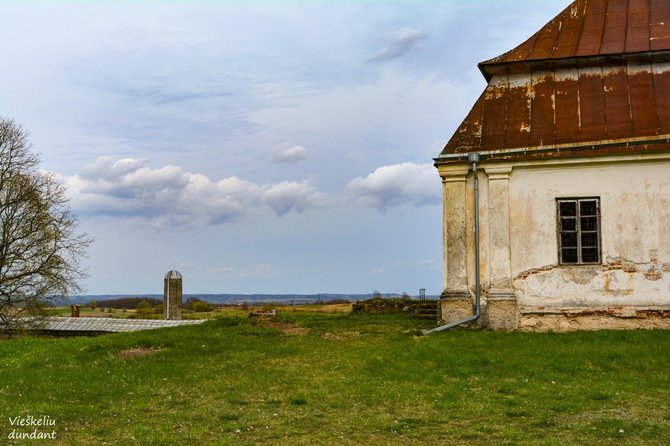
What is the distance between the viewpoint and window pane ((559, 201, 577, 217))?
16.3 metres

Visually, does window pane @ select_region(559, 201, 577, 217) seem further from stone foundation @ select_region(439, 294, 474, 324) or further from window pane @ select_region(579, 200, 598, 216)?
stone foundation @ select_region(439, 294, 474, 324)

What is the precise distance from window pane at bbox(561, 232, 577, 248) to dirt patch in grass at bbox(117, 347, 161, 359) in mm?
9778

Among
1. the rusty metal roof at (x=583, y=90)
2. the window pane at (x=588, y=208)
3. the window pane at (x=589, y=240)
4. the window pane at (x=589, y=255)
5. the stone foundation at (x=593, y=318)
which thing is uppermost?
the rusty metal roof at (x=583, y=90)

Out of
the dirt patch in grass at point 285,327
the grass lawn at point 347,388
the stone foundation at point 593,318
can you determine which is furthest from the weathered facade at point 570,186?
the dirt patch in grass at point 285,327

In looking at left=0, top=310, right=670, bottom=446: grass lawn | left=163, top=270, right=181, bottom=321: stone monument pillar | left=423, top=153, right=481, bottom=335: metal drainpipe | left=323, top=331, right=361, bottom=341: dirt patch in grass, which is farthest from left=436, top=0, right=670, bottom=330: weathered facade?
left=163, top=270, right=181, bottom=321: stone monument pillar

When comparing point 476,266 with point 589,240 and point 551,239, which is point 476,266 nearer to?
point 551,239

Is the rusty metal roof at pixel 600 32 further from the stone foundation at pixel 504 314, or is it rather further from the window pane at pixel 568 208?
the stone foundation at pixel 504 314

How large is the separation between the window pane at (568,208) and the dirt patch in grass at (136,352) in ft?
32.9

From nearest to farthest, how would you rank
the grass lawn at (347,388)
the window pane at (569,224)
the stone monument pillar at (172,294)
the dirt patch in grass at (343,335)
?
the grass lawn at (347,388)
the dirt patch in grass at (343,335)
the window pane at (569,224)
the stone monument pillar at (172,294)

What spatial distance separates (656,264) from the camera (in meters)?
15.5

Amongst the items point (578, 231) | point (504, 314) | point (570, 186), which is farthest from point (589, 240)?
point (504, 314)

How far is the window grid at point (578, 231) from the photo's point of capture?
16.0 metres

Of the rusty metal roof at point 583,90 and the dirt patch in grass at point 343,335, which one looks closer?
the dirt patch in grass at point 343,335

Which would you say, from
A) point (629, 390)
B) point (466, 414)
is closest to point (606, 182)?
point (629, 390)
